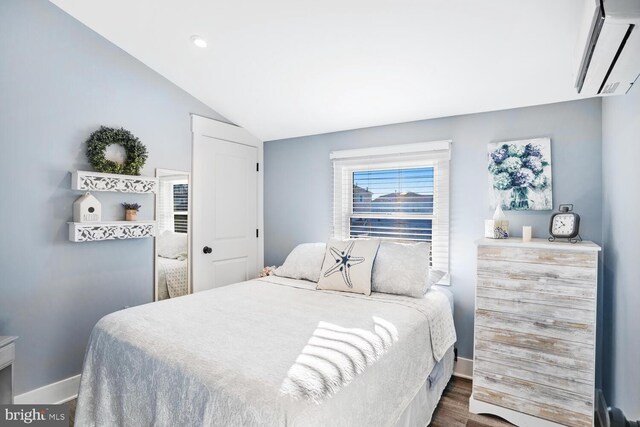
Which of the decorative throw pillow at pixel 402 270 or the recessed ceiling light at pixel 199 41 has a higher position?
the recessed ceiling light at pixel 199 41

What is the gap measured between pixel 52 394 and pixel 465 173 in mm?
3499

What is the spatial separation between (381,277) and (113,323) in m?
1.77

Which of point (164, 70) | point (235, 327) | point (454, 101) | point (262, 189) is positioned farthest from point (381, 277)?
point (164, 70)

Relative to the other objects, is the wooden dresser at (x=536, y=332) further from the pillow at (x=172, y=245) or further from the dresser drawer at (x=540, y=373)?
the pillow at (x=172, y=245)

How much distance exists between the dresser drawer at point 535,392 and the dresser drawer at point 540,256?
77 cm

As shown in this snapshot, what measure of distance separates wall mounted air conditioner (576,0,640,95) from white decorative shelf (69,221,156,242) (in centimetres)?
297

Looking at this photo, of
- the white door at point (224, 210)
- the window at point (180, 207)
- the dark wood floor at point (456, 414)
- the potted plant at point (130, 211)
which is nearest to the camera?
the dark wood floor at point (456, 414)

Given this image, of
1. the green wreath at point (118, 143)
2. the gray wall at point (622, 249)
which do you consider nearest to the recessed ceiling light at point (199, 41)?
the green wreath at point (118, 143)

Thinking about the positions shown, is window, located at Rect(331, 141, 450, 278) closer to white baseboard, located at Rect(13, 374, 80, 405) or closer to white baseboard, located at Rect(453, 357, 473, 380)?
white baseboard, located at Rect(453, 357, 473, 380)

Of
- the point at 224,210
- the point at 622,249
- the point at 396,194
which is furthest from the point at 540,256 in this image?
the point at 224,210

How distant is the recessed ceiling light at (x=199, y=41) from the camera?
237 cm

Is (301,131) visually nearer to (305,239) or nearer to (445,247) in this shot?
(305,239)

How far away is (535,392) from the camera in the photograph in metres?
2.10

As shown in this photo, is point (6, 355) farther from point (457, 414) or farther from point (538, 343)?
point (538, 343)
